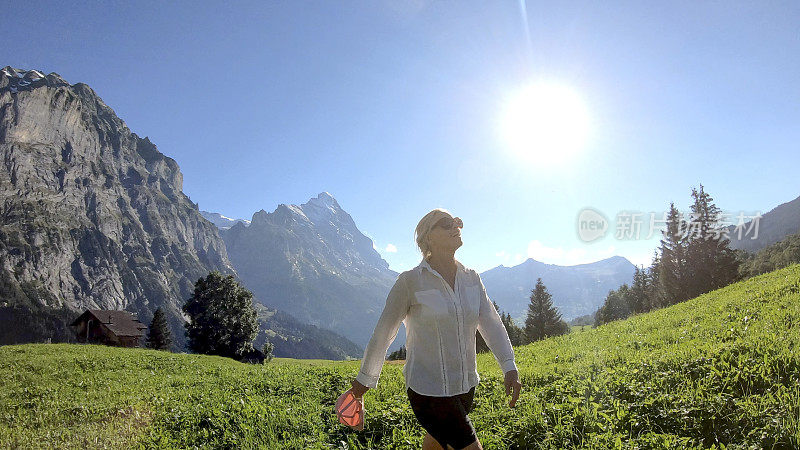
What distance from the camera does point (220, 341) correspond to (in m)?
49.7

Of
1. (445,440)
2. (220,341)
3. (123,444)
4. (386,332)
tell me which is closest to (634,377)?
(445,440)

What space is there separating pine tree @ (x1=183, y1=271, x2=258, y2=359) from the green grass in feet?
128

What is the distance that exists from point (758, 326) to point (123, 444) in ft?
46.8

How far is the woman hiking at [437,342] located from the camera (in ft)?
11.8

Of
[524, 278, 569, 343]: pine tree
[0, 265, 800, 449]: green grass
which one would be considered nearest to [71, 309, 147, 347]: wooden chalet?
[0, 265, 800, 449]: green grass

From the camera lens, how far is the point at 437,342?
3658 mm

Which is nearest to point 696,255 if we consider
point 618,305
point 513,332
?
point 513,332

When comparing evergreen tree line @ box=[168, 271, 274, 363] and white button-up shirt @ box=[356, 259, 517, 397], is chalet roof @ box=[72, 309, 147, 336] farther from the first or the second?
white button-up shirt @ box=[356, 259, 517, 397]

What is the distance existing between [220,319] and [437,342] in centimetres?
5424

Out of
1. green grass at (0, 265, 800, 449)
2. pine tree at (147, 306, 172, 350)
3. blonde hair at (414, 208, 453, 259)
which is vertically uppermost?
blonde hair at (414, 208, 453, 259)

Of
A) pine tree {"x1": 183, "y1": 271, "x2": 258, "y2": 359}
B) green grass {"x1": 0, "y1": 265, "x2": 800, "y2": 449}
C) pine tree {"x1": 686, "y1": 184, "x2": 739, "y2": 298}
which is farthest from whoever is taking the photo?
pine tree {"x1": 183, "y1": 271, "x2": 258, "y2": 359}

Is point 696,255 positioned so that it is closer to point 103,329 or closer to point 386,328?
point 386,328

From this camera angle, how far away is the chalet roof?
62150mm

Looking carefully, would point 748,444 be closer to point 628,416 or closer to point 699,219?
point 628,416
